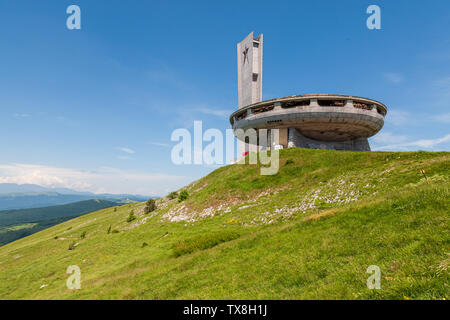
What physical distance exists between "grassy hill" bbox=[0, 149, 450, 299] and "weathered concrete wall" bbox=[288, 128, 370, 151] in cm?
2613

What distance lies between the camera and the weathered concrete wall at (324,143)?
179ft

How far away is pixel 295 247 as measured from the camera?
10539mm

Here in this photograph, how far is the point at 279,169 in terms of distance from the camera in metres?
32.7

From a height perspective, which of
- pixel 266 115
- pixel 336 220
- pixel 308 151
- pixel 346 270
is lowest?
pixel 346 270

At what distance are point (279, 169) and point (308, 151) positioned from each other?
873cm

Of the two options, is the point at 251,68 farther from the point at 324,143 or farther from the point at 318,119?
the point at 324,143

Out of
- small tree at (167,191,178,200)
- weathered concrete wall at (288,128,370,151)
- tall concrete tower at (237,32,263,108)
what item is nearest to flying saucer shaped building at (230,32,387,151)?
weathered concrete wall at (288,128,370,151)

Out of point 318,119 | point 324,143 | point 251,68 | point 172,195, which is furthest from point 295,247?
point 251,68

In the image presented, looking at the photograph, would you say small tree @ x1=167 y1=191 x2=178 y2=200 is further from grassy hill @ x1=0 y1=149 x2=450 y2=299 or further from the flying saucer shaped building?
the flying saucer shaped building
